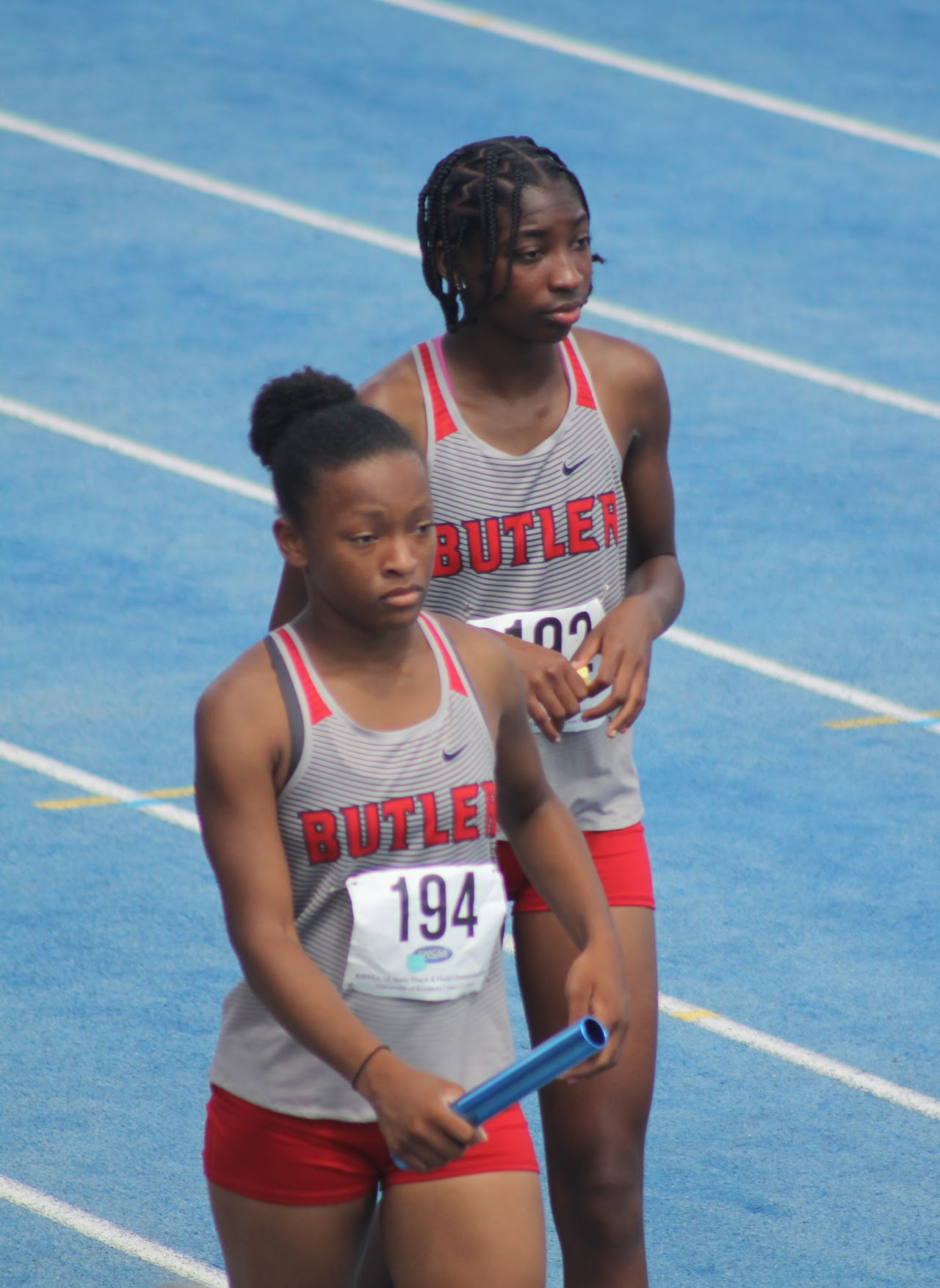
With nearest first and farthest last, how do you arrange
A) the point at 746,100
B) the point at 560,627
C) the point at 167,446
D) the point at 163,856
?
the point at 560,627 → the point at 163,856 → the point at 167,446 → the point at 746,100

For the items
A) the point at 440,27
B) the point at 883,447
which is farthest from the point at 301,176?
the point at 883,447

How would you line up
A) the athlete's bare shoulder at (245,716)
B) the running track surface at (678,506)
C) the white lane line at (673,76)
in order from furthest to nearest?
the white lane line at (673,76) < the running track surface at (678,506) < the athlete's bare shoulder at (245,716)

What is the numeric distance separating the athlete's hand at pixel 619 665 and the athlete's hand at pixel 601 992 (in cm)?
52

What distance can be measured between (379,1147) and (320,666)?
2.19 feet

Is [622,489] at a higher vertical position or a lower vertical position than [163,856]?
higher

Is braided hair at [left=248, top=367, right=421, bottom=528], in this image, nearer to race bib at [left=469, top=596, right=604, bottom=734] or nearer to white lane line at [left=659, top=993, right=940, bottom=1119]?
race bib at [left=469, top=596, right=604, bottom=734]

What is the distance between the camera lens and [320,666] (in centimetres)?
300

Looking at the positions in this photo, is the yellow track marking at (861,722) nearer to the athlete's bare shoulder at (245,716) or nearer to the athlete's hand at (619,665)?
the athlete's hand at (619,665)

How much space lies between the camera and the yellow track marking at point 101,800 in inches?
245

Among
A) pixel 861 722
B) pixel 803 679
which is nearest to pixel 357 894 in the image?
pixel 861 722

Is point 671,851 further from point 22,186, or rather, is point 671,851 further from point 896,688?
point 22,186

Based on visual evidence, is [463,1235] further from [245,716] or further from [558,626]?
[558,626]

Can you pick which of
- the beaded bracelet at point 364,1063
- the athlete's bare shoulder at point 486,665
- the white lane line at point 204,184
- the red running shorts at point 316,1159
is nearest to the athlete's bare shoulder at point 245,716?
the athlete's bare shoulder at point 486,665

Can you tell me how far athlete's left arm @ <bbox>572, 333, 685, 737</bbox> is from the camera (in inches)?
138
